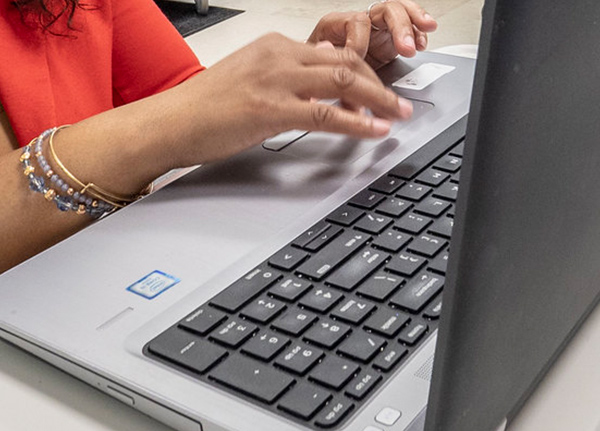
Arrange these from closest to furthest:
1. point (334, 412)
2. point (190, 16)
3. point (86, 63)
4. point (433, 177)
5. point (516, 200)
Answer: point (516, 200) → point (334, 412) → point (433, 177) → point (86, 63) → point (190, 16)

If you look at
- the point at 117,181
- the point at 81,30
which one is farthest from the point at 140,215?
the point at 81,30

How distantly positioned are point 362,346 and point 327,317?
31 mm

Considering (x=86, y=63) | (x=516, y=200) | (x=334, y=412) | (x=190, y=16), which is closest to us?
(x=516, y=200)

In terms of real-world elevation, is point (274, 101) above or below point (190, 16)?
above

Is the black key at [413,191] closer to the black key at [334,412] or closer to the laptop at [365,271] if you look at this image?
the laptop at [365,271]

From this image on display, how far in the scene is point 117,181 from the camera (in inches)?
23.6

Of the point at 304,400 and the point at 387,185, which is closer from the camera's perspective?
the point at 304,400

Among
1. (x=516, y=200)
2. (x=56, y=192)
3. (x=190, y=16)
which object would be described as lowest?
(x=190, y=16)

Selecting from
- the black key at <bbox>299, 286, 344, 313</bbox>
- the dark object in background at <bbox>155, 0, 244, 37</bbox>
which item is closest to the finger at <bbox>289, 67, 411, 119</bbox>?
the black key at <bbox>299, 286, 344, 313</bbox>

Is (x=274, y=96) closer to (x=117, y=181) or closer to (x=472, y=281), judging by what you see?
(x=117, y=181)

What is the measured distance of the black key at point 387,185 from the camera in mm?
527

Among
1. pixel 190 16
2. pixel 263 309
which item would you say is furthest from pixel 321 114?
Answer: pixel 190 16

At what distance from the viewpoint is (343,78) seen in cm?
58

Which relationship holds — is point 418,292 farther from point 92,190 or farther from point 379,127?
point 92,190
